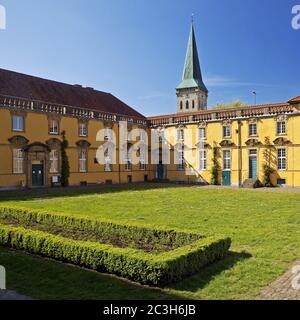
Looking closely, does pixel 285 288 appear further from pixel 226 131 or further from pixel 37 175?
pixel 226 131

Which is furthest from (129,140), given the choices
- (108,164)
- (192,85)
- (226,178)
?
(192,85)

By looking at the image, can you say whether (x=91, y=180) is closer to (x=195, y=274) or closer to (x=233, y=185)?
(x=233, y=185)

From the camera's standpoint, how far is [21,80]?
1331 inches

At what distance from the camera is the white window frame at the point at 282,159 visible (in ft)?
115

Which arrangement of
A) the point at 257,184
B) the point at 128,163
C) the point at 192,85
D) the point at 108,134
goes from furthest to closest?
1. the point at 192,85
2. the point at 128,163
3. the point at 108,134
4. the point at 257,184

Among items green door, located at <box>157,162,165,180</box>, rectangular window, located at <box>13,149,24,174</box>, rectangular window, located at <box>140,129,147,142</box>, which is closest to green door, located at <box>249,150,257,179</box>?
green door, located at <box>157,162,165,180</box>

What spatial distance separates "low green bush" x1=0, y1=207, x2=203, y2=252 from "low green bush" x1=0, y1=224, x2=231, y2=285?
1.04 meters

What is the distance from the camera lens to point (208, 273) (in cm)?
883

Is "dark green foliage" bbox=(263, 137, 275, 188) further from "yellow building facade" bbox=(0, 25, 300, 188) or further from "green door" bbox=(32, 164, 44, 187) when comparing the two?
"green door" bbox=(32, 164, 44, 187)

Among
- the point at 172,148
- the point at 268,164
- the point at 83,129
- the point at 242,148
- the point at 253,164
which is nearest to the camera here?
the point at 268,164

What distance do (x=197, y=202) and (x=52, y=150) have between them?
17.5m

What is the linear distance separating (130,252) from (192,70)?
220 feet

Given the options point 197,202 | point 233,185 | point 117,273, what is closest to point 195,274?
point 117,273

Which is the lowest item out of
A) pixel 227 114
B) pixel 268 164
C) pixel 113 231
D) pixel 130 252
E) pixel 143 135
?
pixel 113 231
